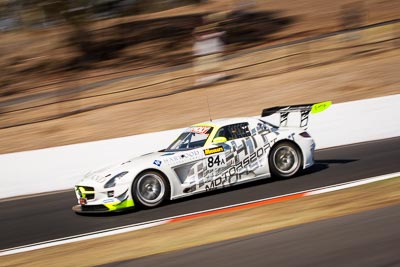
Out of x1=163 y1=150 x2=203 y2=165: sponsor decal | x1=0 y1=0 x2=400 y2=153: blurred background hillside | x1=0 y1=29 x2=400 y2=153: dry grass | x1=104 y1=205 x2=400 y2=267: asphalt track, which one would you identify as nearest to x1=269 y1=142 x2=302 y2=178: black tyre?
x1=163 y1=150 x2=203 y2=165: sponsor decal

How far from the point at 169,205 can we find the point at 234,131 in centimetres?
176

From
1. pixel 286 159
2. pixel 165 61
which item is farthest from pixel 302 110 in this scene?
pixel 165 61

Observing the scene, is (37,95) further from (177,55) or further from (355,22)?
(355,22)

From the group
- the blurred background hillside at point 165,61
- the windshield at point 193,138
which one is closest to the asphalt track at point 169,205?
the windshield at point 193,138

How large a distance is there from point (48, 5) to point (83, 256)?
818 inches

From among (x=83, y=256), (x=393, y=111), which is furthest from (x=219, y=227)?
(x=393, y=111)

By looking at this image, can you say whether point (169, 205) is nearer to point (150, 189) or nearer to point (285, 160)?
point (150, 189)

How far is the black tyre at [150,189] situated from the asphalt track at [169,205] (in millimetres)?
149

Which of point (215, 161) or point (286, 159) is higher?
point (215, 161)

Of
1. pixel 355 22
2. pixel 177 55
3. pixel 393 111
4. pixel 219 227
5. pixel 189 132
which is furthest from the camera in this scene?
pixel 355 22

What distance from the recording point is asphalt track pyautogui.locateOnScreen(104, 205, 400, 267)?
5617 millimetres

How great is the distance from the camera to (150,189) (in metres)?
9.70

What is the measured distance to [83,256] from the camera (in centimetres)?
707

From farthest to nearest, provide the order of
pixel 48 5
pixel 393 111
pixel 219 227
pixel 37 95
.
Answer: pixel 48 5, pixel 37 95, pixel 393 111, pixel 219 227
